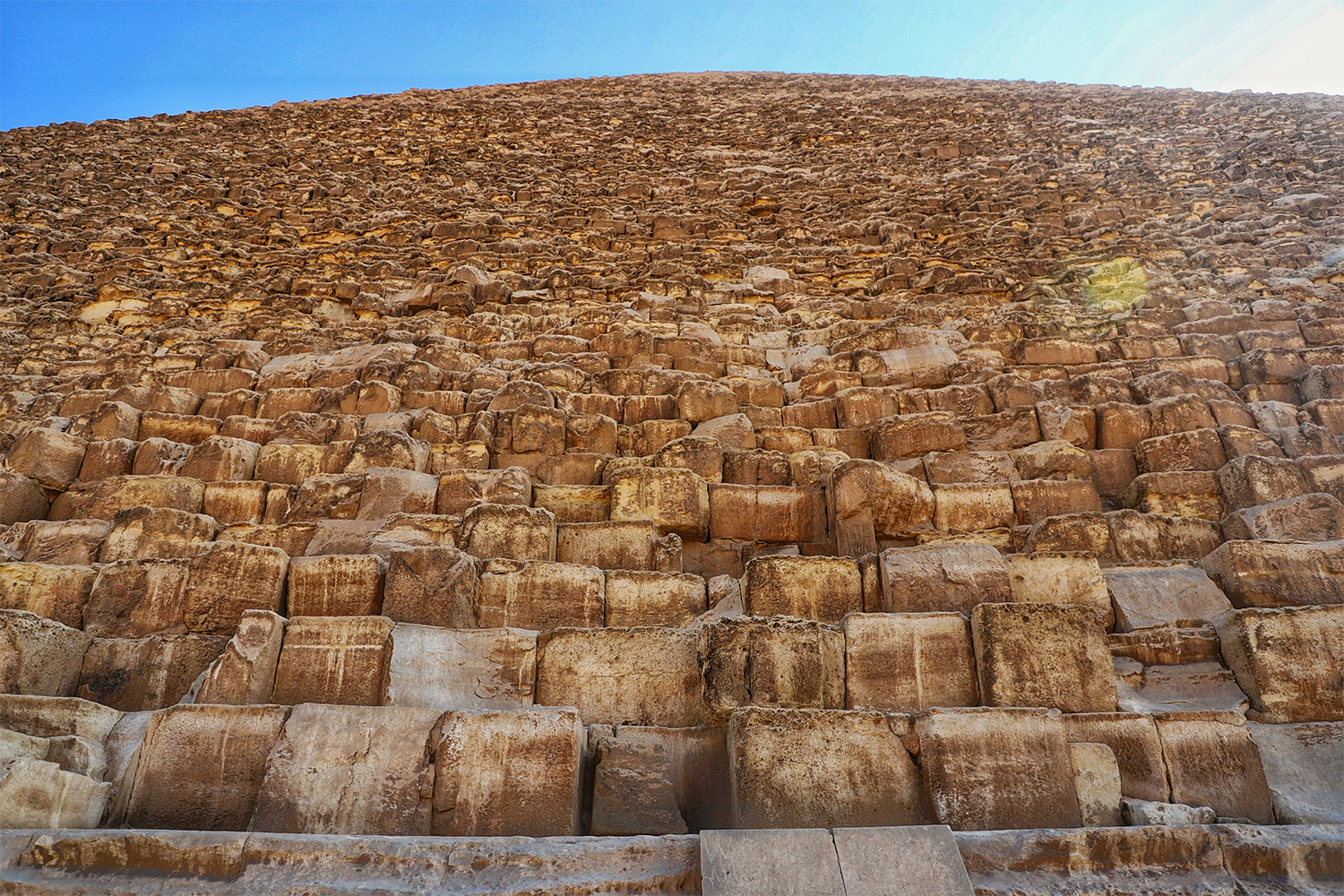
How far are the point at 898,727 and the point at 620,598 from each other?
1558 mm

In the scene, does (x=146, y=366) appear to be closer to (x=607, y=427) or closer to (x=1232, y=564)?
(x=607, y=427)

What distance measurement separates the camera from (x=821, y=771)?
313cm

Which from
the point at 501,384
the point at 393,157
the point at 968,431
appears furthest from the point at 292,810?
the point at 393,157

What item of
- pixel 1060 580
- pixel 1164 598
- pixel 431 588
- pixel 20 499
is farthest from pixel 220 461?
pixel 1164 598

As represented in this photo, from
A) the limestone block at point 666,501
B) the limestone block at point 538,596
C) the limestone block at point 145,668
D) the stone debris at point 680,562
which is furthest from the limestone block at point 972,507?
the limestone block at point 145,668

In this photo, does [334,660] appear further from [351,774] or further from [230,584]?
[230,584]

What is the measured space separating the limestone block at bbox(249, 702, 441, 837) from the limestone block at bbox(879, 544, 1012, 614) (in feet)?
7.22

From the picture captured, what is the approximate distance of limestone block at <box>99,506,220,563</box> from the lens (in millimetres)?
4715

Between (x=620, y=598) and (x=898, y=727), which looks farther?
(x=620, y=598)

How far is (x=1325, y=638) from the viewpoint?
3561 millimetres

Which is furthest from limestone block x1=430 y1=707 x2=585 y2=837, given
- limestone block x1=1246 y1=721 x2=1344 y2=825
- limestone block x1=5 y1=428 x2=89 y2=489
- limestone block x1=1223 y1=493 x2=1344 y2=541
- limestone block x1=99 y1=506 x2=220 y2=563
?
limestone block x1=5 y1=428 x2=89 y2=489

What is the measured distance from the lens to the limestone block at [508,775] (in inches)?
119

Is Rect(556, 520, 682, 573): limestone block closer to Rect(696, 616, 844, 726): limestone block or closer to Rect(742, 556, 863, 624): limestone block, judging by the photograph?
Rect(742, 556, 863, 624): limestone block

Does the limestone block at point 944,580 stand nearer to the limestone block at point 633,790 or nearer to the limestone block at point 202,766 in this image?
the limestone block at point 633,790
